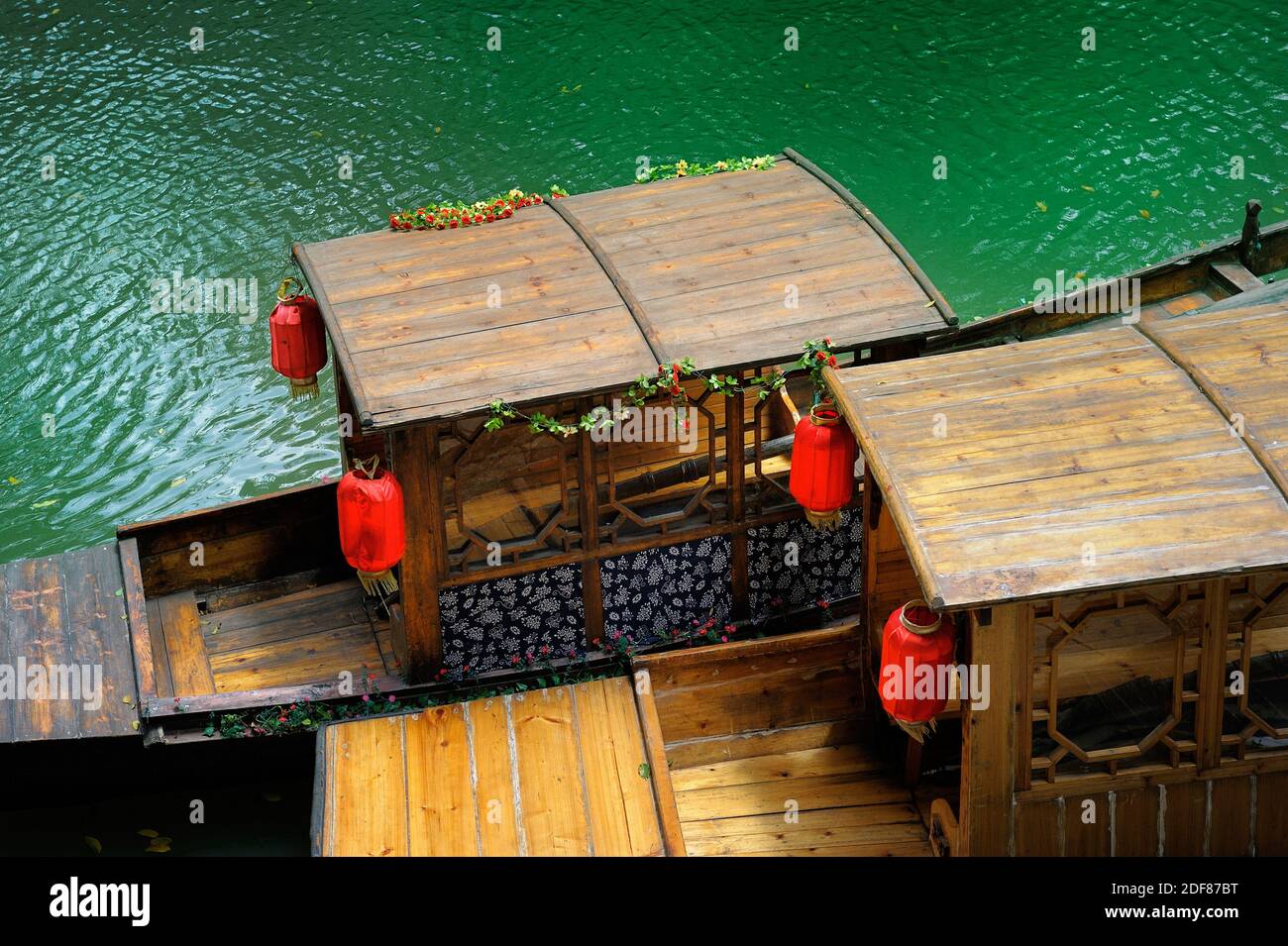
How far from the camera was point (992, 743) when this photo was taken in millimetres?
7172

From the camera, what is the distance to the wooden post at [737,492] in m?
8.79

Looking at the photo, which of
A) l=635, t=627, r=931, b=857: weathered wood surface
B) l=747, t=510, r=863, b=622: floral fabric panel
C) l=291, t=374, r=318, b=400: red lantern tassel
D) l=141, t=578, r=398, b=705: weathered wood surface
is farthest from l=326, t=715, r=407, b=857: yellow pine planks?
l=747, t=510, r=863, b=622: floral fabric panel

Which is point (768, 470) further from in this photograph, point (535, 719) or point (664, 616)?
point (535, 719)

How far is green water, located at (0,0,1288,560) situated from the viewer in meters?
13.5

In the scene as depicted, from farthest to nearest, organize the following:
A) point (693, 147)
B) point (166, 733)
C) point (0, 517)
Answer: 1. point (693, 147)
2. point (0, 517)
3. point (166, 733)

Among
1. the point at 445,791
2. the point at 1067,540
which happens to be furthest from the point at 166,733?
the point at 1067,540

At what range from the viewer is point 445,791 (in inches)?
328

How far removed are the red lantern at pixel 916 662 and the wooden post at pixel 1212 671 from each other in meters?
1.09

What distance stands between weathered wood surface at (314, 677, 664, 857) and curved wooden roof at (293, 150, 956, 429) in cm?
176

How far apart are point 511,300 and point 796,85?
9322mm

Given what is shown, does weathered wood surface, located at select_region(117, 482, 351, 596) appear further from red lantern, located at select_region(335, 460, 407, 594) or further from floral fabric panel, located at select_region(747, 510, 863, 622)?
floral fabric panel, located at select_region(747, 510, 863, 622)

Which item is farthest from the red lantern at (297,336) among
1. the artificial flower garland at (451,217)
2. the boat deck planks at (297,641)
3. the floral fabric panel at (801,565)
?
the floral fabric panel at (801,565)

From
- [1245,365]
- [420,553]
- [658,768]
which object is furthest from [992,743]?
[420,553]

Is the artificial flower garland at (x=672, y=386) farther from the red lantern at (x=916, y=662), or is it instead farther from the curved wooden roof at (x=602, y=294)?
the red lantern at (x=916, y=662)
